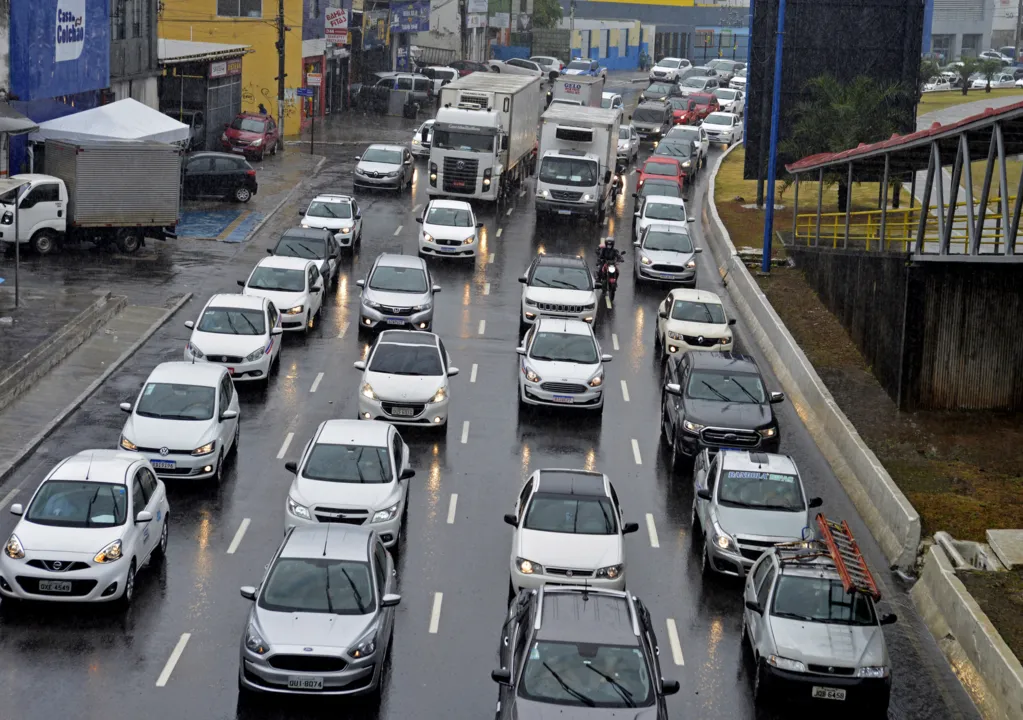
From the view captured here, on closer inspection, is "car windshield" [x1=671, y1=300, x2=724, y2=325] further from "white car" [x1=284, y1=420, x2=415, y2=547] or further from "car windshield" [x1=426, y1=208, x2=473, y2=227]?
"white car" [x1=284, y1=420, x2=415, y2=547]

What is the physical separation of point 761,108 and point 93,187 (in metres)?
28.2

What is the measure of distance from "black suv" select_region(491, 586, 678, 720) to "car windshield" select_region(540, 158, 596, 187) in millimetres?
32380

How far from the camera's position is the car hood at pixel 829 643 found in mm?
16375

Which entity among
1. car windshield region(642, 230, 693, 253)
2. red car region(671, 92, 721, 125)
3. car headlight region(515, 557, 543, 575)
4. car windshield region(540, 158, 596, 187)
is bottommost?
car headlight region(515, 557, 543, 575)

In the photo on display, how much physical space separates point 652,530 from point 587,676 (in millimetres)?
8053

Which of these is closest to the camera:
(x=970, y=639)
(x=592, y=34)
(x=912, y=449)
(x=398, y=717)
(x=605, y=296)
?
(x=398, y=717)

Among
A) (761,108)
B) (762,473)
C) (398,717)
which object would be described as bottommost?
(398,717)

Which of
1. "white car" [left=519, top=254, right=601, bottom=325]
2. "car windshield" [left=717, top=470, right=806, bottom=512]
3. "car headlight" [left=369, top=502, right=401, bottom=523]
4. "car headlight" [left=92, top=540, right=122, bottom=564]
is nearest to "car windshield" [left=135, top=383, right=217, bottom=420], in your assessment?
"car headlight" [left=369, top=502, right=401, bottom=523]

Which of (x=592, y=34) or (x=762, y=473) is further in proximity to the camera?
(x=592, y=34)

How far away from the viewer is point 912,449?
25906 mm

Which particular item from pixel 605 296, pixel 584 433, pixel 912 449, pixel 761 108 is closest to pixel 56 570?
pixel 584 433

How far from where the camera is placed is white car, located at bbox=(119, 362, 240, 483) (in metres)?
22.7

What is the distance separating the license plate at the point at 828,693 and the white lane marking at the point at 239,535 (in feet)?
27.7

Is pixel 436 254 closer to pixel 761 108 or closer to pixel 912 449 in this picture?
pixel 912 449
